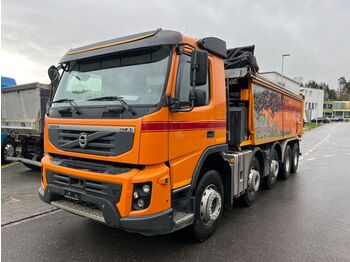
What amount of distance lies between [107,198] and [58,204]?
97cm

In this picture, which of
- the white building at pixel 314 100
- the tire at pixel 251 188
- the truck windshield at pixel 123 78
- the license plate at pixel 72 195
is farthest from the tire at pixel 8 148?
the white building at pixel 314 100

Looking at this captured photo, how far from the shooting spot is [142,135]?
3311 millimetres

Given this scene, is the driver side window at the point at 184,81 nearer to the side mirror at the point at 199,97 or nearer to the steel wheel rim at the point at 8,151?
the side mirror at the point at 199,97

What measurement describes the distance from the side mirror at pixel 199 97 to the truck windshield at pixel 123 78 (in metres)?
0.40

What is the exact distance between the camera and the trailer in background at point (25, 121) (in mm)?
8641

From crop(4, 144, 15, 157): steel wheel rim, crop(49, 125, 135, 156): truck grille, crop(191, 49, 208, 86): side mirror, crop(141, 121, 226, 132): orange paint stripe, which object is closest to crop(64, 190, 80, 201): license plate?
crop(49, 125, 135, 156): truck grille

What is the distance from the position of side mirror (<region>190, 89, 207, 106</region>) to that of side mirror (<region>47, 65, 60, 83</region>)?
2191mm

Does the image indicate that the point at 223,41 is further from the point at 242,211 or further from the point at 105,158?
the point at 242,211

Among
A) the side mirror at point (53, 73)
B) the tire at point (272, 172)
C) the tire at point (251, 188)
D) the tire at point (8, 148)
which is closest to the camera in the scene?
the side mirror at point (53, 73)

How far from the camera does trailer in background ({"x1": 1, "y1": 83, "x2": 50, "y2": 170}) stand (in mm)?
8641

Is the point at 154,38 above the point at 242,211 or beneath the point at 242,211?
above

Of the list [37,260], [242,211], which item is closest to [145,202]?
[37,260]

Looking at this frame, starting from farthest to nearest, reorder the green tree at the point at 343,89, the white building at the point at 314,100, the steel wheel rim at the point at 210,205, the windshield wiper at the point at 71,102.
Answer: the green tree at the point at 343,89
the white building at the point at 314,100
the steel wheel rim at the point at 210,205
the windshield wiper at the point at 71,102

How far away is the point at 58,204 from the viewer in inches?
159
